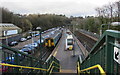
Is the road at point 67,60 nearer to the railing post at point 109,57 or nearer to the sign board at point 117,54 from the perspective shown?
the railing post at point 109,57

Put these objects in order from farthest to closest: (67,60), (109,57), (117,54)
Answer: (67,60), (109,57), (117,54)

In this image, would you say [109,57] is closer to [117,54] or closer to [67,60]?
[117,54]

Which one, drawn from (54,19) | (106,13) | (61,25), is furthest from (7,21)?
(61,25)

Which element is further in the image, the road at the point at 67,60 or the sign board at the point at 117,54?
the road at the point at 67,60

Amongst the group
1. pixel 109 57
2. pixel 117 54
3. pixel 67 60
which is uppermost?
pixel 117 54

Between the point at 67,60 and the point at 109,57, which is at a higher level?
the point at 109,57

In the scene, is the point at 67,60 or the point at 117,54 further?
the point at 67,60

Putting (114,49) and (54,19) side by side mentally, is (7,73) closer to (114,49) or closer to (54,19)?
(114,49)

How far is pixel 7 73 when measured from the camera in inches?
135

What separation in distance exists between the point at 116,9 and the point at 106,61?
120 feet

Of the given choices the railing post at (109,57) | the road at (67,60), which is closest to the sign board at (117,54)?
the railing post at (109,57)

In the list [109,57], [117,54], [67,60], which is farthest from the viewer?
[67,60]

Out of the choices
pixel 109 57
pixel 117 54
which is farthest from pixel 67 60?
pixel 117 54

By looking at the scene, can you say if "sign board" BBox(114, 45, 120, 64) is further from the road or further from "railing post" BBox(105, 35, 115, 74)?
the road
